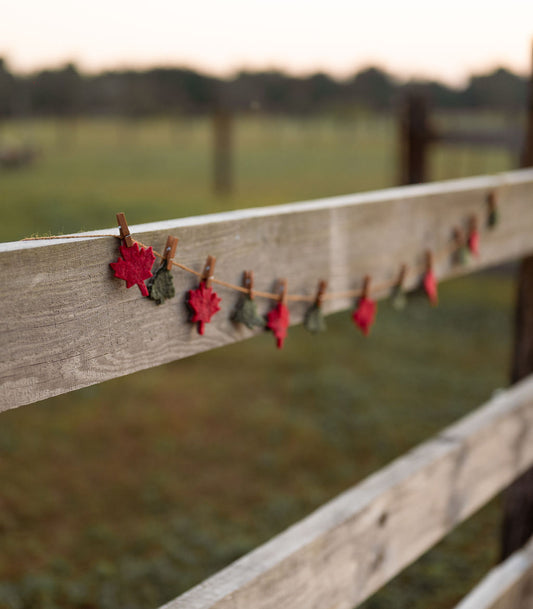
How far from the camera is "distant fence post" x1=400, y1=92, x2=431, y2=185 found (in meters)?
6.63

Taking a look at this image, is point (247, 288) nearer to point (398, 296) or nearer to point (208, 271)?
point (208, 271)

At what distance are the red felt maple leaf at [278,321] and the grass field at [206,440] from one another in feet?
1.03

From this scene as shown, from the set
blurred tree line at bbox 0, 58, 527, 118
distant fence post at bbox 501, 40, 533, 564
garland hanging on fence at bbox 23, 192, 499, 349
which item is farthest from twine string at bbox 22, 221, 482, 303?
distant fence post at bbox 501, 40, 533, 564

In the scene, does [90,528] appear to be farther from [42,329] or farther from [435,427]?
[42,329]

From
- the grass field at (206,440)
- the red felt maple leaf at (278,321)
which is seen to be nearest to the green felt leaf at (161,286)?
the grass field at (206,440)

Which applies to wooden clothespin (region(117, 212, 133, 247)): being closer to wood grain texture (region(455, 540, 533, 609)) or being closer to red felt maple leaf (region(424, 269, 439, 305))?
red felt maple leaf (region(424, 269, 439, 305))

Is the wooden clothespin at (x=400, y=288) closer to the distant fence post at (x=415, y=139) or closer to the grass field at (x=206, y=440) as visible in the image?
the grass field at (x=206, y=440)

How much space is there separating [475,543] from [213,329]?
2.68 metres

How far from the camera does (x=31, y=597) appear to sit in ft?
8.69

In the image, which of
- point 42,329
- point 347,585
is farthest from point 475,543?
point 42,329

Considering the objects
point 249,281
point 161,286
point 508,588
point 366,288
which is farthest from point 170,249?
point 508,588

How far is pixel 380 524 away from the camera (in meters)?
1.29

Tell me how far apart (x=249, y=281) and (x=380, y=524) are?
0.56 m

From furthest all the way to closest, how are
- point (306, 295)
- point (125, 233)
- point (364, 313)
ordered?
point (364, 313) → point (306, 295) → point (125, 233)
